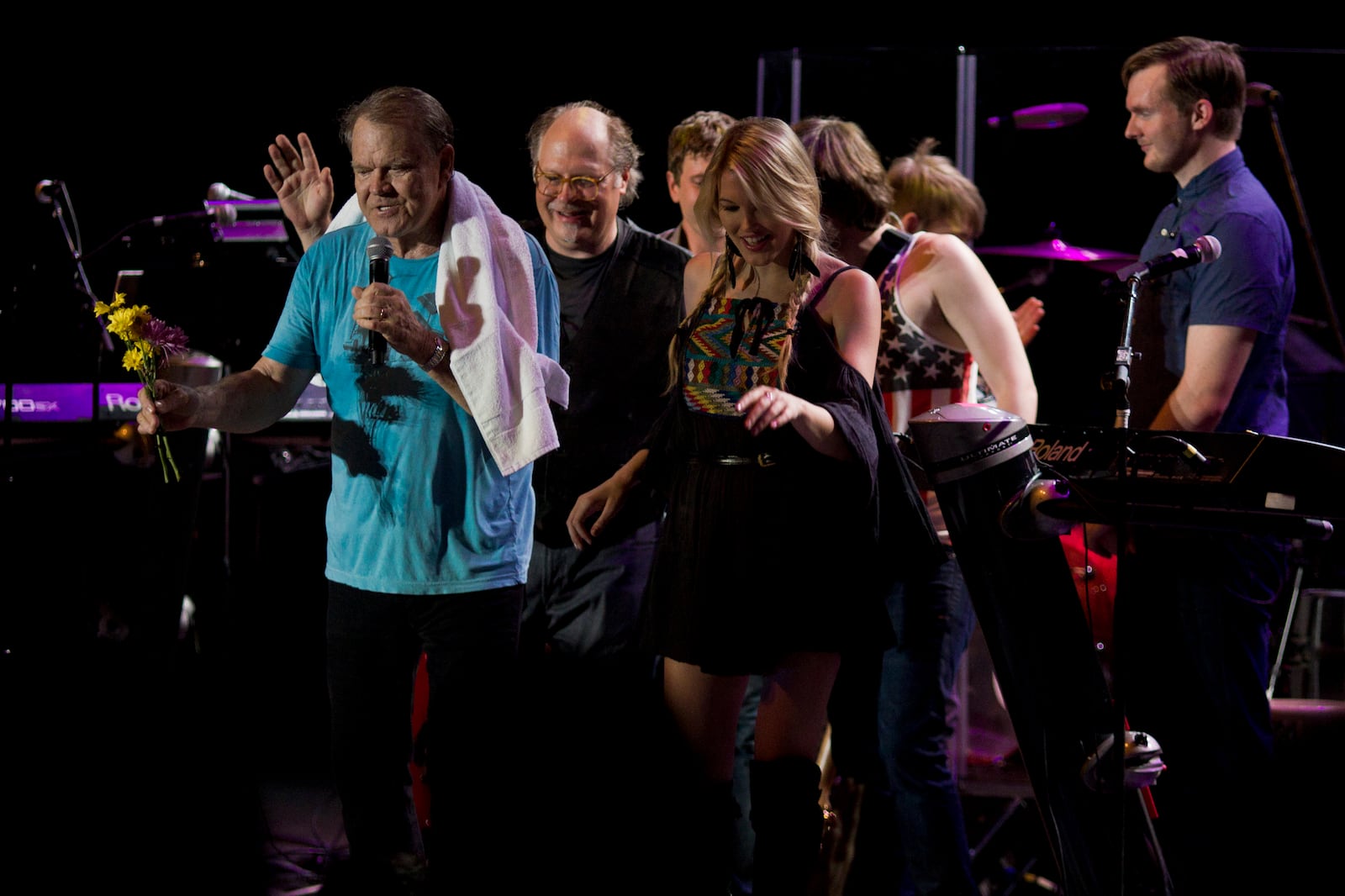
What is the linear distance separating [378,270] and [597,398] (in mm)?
806

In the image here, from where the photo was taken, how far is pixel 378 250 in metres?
2.05

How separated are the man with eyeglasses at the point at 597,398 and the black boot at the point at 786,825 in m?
0.58

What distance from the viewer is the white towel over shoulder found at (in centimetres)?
208

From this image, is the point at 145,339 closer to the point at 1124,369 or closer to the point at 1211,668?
the point at 1124,369

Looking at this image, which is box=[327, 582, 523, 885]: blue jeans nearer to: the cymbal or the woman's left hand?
Answer: the woman's left hand

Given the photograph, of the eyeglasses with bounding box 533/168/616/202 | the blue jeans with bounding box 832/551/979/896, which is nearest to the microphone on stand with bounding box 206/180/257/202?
the eyeglasses with bounding box 533/168/616/202

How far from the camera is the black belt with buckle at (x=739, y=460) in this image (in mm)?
2107

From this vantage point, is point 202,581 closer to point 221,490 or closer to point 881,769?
point 221,490

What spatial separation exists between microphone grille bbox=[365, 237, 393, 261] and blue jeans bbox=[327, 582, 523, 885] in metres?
0.60

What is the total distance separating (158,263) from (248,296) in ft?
0.87

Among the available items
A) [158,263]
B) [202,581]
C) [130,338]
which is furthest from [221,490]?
[130,338]

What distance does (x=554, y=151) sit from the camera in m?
2.71

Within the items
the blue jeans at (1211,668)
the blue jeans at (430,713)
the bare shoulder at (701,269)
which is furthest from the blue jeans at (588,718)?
the blue jeans at (1211,668)

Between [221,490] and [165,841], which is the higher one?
[221,490]
